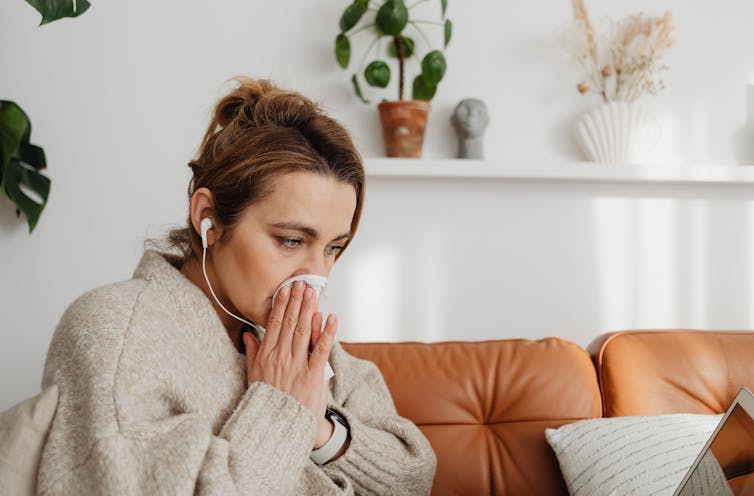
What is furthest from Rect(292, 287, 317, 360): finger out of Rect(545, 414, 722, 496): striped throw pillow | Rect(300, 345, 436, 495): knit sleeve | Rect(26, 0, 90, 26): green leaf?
Rect(26, 0, 90, 26): green leaf

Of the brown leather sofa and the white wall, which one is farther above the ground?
the white wall

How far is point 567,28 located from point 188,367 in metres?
1.61

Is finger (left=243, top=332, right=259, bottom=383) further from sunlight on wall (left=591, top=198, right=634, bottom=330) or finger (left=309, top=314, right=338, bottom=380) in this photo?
sunlight on wall (left=591, top=198, right=634, bottom=330)

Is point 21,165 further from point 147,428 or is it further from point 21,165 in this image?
point 147,428

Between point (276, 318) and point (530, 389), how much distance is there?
2.56 feet

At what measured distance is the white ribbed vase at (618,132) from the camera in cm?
214

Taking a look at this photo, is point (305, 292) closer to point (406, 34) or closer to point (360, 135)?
point (360, 135)

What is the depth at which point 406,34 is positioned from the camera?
2178mm

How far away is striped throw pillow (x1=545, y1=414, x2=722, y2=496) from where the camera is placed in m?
1.36

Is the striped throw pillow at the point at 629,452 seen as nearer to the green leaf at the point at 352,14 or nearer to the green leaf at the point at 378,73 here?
the green leaf at the point at 378,73

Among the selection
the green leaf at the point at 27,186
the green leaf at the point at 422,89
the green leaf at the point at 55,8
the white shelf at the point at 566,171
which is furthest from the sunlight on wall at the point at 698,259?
the green leaf at the point at 27,186

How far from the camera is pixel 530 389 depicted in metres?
1.76

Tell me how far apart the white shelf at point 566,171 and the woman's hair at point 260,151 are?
0.68 metres

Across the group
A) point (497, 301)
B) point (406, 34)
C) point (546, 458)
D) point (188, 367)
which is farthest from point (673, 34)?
point (188, 367)
